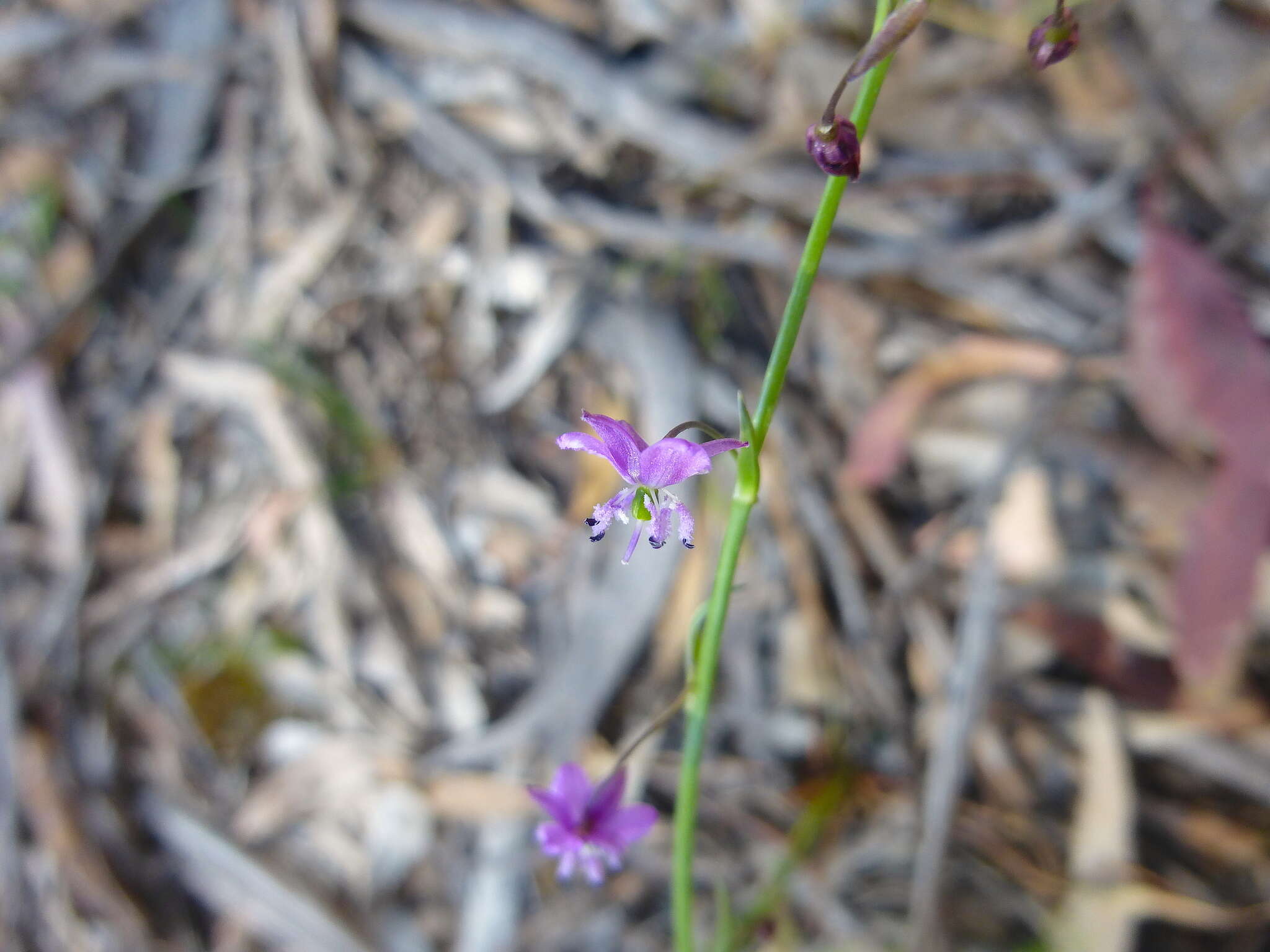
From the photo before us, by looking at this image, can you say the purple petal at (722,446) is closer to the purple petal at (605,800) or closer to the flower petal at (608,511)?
the flower petal at (608,511)

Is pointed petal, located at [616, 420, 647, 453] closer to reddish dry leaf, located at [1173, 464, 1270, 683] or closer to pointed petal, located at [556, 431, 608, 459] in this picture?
pointed petal, located at [556, 431, 608, 459]

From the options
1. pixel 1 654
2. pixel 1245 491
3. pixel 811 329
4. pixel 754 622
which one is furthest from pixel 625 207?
pixel 1 654

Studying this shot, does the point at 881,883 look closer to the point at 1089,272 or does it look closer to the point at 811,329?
the point at 811,329

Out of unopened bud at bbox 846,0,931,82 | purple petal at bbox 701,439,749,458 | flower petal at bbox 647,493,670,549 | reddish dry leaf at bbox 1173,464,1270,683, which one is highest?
unopened bud at bbox 846,0,931,82

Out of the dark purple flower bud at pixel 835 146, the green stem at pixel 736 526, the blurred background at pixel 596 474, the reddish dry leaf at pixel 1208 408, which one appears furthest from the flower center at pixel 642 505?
the reddish dry leaf at pixel 1208 408

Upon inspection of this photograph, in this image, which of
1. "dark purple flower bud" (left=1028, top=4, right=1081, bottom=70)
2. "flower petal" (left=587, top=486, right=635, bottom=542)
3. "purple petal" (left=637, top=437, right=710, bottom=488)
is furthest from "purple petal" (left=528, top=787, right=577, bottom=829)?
"dark purple flower bud" (left=1028, top=4, right=1081, bottom=70)
